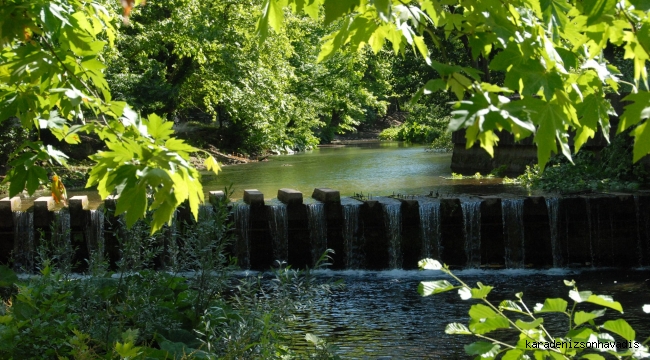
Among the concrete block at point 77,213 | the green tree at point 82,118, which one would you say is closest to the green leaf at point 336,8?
the green tree at point 82,118

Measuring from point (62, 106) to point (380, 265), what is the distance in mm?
8419

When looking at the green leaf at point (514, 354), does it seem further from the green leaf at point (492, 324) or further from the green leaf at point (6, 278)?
the green leaf at point (6, 278)

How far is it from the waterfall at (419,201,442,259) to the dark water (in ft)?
1.99

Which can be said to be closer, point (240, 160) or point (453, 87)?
point (453, 87)

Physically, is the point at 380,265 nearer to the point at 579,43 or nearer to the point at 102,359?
the point at 102,359

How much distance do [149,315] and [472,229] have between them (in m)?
7.51

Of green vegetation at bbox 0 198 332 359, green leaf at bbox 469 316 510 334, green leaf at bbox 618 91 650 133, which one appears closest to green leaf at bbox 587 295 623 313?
green leaf at bbox 469 316 510 334

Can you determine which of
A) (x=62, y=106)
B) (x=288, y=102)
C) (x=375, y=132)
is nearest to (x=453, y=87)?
(x=62, y=106)

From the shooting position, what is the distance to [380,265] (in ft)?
36.9

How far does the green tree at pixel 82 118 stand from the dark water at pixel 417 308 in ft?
11.3

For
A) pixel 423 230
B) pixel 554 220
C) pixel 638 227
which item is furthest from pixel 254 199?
pixel 638 227

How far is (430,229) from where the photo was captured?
11.3 m

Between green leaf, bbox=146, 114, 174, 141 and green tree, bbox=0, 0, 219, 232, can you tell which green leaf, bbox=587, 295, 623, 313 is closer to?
green tree, bbox=0, 0, 219, 232

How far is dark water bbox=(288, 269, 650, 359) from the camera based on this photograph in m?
6.88
